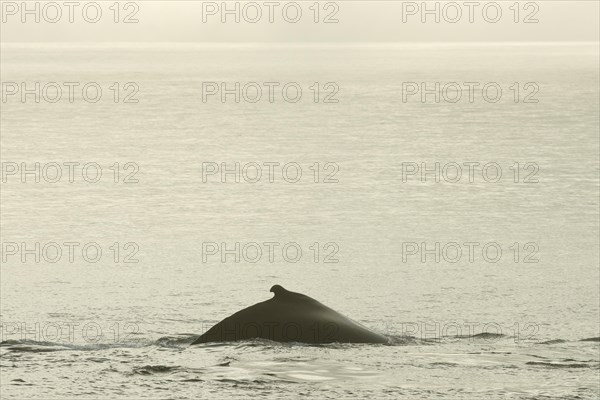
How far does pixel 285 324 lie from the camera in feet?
43.5

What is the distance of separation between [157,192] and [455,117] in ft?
97.6

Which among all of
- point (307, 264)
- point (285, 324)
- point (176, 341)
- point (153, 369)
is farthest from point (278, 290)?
point (307, 264)

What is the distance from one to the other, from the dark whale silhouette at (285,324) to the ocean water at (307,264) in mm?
172

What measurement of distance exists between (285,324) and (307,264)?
19.1 feet

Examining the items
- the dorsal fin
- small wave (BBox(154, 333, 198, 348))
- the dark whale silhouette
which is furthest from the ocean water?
the dorsal fin

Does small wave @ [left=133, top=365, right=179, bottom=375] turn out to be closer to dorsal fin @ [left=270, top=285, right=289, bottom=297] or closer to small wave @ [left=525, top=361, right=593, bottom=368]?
dorsal fin @ [left=270, top=285, right=289, bottom=297]

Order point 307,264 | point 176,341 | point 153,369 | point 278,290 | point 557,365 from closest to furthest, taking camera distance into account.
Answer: point 153,369 < point 557,365 < point 278,290 < point 176,341 < point 307,264

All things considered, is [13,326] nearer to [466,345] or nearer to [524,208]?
[466,345]

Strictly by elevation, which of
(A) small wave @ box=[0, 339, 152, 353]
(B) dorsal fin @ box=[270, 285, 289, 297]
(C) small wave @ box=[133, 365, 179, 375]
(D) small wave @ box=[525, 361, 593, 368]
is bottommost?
(D) small wave @ box=[525, 361, 593, 368]

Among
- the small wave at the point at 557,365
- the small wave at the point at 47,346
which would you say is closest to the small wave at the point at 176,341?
the small wave at the point at 47,346

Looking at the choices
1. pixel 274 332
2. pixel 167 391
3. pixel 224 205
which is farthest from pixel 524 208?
pixel 167 391

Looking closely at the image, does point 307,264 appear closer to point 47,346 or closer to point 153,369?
point 47,346

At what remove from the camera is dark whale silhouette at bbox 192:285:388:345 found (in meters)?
13.2

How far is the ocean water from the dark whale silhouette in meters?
0.17
